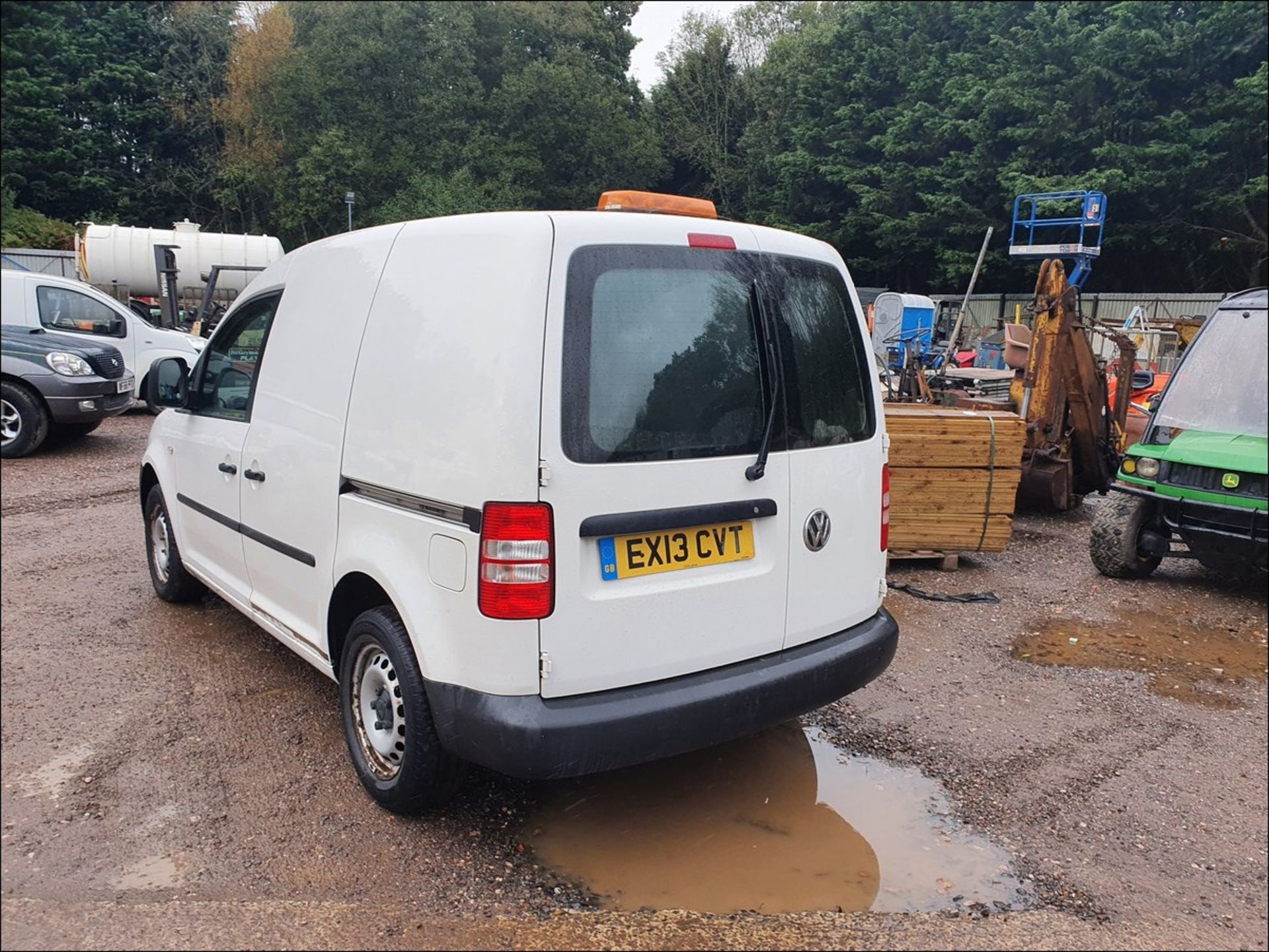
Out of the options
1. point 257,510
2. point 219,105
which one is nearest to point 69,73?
point 219,105

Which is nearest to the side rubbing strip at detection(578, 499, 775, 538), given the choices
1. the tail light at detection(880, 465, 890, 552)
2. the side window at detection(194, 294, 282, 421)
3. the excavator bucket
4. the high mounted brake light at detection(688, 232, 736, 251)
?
the tail light at detection(880, 465, 890, 552)

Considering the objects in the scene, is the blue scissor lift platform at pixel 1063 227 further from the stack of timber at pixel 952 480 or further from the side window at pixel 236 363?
the side window at pixel 236 363

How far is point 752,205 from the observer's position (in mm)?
36562

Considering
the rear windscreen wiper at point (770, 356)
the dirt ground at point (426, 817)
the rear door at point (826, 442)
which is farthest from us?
the rear door at point (826, 442)

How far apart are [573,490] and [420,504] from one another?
0.52m

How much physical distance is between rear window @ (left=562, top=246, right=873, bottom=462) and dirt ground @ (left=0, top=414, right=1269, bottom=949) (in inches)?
54.9

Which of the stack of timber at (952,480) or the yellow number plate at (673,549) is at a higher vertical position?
the yellow number plate at (673,549)

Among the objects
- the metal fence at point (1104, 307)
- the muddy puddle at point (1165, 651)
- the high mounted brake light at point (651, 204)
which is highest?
the metal fence at point (1104, 307)

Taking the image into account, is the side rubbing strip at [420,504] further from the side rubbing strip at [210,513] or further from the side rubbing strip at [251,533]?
the side rubbing strip at [210,513]

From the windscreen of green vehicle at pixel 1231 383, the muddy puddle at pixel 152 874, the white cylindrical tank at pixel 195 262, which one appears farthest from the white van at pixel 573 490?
the white cylindrical tank at pixel 195 262

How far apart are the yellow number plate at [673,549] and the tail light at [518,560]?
19 centimetres

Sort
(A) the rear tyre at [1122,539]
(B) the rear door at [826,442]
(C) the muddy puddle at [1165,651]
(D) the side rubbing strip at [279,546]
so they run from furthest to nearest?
1. (A) the rear tyre at [1122,539]
2. (C) the muddy puddle at [1165,651]
3. (D) the side rubbing strip at [279,546]
4. (B) the rear door at [826,442]

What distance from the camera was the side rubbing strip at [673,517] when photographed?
8.30ft

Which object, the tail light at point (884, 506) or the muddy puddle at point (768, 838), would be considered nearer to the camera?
the muddy puddle at point (768, 838)
